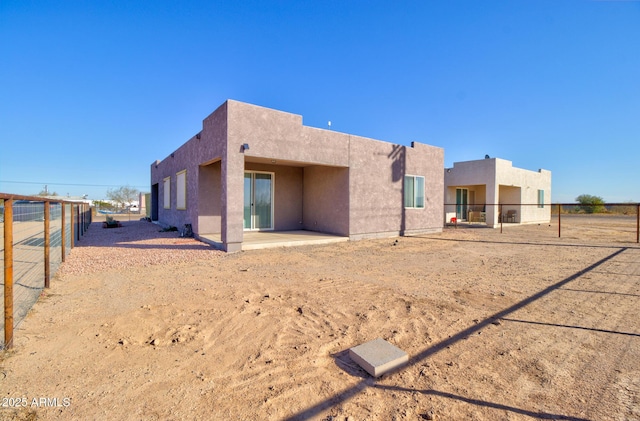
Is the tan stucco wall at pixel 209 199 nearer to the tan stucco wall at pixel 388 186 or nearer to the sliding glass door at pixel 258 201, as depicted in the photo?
the sliding glass door at pixel 258 201

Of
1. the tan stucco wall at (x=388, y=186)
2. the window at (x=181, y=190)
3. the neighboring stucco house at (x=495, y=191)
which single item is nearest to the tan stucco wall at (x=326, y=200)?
the tan stucco wall at (x=388, y=186)

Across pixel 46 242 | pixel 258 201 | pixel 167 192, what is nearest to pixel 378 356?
pixel 46 242

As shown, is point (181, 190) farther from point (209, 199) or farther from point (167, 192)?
point (167, 192)

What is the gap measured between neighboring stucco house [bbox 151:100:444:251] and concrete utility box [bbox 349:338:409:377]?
228 inches

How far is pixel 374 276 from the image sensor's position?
5621 millimetres

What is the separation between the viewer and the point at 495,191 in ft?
56.2

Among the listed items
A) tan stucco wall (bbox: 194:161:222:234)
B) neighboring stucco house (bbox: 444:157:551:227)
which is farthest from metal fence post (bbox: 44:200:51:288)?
neighboring stucco house (bbox: 444:157:551:227)

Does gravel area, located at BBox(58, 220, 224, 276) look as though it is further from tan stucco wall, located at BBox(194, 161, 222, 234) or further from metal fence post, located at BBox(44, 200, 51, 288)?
metal fence post, located at BBox(44, 200, 51, 288)

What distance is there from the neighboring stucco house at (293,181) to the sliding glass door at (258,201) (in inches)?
1.6

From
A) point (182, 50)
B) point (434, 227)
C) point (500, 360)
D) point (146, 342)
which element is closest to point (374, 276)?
point (500, 360)

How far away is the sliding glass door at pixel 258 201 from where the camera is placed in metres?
11.2

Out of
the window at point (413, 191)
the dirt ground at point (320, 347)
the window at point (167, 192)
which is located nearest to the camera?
the dirt ground at point (320, 347)

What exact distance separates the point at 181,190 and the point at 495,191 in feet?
56.3

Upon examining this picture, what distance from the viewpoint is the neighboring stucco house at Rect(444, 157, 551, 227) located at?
17203 mm
